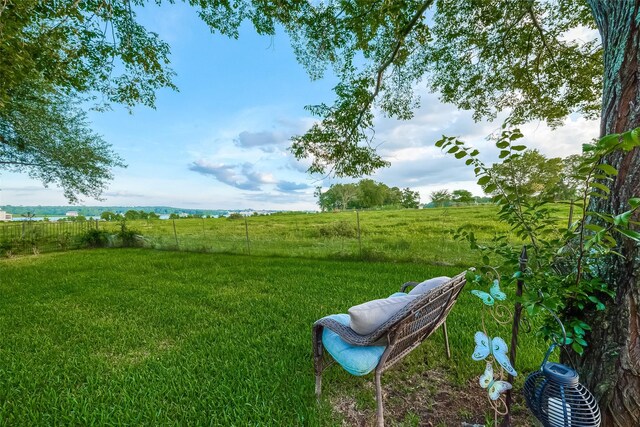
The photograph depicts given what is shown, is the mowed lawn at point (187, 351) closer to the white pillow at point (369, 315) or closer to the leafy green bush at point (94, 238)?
the white pillow at point (369, 315)

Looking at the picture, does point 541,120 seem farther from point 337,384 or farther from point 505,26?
point 337,384

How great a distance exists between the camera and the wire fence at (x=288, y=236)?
21.6 ft

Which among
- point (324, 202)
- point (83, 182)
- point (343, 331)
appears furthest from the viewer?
point (324, 202)

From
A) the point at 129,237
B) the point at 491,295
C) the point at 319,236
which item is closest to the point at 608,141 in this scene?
the point at 491,295

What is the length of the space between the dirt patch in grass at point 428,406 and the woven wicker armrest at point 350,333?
1.98 feet

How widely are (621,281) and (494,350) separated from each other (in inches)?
27.3

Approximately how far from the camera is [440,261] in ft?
19.7

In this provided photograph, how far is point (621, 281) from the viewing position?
111 centimetres

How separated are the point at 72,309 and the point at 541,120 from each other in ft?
30.4

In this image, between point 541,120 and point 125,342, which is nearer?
point 125,342

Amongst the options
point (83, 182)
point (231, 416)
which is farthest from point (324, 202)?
point (231, 416)

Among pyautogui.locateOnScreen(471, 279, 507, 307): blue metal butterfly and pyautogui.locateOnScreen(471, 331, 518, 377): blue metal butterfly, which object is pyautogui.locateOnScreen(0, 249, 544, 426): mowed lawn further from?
pyautogui.locateOnScreen(471, 279, 507, 307): blue metal butterfly

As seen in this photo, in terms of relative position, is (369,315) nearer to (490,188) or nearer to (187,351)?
(490,188)

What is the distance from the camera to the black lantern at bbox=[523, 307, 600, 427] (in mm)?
905
